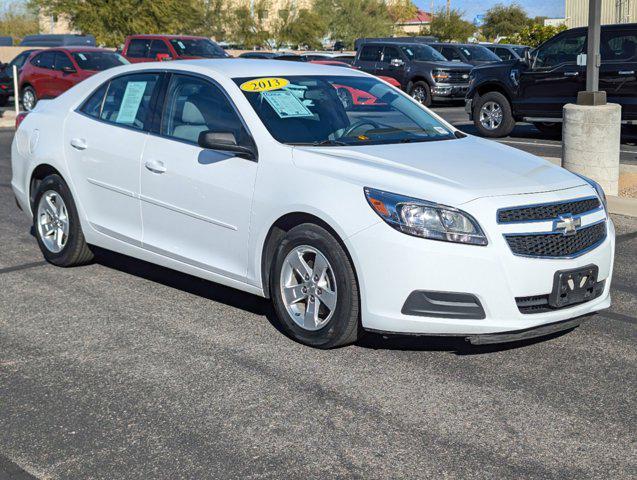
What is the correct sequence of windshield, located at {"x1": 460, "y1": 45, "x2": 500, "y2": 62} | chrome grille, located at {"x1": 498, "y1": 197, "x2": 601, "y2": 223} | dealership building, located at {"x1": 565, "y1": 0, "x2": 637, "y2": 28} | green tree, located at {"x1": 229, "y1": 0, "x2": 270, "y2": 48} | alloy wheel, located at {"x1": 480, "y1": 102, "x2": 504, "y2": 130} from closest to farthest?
chrome grille, located at {"x1": 498, "y1": 197, "x2": 601, "y2": 223}
alloy wheel, located at {"x1": 480, "y1": 102, "x2": 504, "y2": 130}
windshield, located at {"x1": 460, "y1": 45, "x2": 500, "y2": 62}
dealership building, located at {"x1": 565, "y1": 0, "x2": 637, "y2": 28}
green tree, located at {"x1": 229, "y1": 0, "x2": 270, "y2": 48}

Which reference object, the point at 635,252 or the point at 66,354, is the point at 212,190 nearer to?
the point at 66,354

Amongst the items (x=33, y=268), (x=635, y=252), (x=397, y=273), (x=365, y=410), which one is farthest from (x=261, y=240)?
(x=635, y=252)

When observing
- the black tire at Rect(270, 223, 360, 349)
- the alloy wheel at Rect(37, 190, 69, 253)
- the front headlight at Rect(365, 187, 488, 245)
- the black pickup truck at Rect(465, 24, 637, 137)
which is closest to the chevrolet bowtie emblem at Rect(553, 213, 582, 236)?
the front headlight at Rect(365, 187, 488, 245)

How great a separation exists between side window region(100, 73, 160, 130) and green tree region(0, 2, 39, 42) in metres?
76.7

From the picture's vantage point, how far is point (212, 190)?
243 inches

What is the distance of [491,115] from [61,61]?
11.7 m

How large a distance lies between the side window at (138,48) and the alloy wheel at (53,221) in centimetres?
2038

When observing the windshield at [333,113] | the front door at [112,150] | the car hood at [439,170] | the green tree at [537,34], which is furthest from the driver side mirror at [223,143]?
the green tree at [537,34]

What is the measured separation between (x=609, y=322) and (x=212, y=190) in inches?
102

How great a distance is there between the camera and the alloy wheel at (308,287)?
18.3 feet

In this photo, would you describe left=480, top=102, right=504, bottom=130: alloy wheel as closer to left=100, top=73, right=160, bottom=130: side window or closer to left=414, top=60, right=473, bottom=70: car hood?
left=414, top=60, right=473, bottom=70: car hood

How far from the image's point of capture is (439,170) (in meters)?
5.59

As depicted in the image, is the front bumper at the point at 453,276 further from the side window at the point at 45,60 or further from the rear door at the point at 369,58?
the rear door at the point at 369,58

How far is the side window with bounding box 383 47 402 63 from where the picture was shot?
Result: 28620mm
